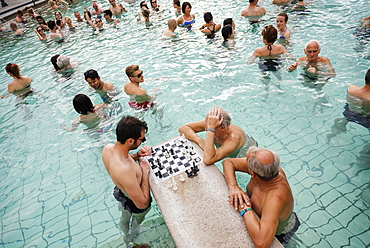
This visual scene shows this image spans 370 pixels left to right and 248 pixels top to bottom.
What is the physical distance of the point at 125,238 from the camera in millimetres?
3301

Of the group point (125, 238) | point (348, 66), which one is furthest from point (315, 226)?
point (348, 66)

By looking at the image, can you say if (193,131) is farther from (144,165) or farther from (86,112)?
(86,112)

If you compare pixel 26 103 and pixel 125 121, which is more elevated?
pixel 125 121

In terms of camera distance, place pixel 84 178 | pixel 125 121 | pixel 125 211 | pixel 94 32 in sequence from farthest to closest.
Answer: pixel 94 32 → pixel 84 178 → pixel 125 211 → pixel 125 121

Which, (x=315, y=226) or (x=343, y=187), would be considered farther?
(x=343, y=187)

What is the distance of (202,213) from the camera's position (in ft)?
8.00

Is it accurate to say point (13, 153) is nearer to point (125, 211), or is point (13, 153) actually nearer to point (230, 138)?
point (125, 211)

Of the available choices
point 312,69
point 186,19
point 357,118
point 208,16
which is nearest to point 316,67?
point 312,69

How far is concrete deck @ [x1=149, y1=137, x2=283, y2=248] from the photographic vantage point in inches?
86.4

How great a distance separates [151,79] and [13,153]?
4070 millimetres

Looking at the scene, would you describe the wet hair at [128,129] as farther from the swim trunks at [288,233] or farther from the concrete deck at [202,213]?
the swim trunks at [288,233]

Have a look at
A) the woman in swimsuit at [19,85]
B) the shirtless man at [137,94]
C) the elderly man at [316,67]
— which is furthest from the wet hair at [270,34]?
the woman in swimsuit at [19,85]

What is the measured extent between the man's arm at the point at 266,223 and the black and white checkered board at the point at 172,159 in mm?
1043

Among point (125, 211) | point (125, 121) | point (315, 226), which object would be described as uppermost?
point (125, 121)
